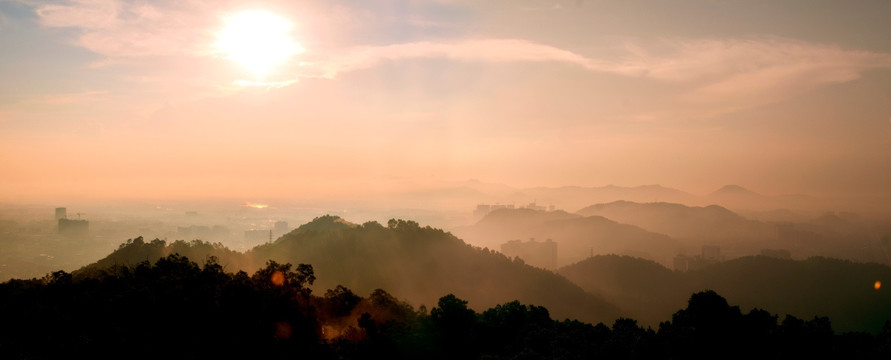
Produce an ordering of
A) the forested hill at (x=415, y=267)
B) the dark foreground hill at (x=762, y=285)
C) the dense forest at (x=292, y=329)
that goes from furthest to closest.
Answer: the dark foreground hill at (x=762, y=285) < the forested hill at (x=415, y=267) < the dense forest at (x=292, y=329)

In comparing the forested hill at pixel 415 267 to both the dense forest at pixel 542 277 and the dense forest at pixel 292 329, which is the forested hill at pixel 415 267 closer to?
the dense forest at pixel 542 277

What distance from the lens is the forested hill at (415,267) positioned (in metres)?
128

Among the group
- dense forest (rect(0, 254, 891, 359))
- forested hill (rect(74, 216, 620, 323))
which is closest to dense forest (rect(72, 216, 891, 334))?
forested hill (rect(74, 216, 620, 323))

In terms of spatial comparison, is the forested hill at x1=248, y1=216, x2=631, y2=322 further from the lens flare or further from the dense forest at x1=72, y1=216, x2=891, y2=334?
the lens flare

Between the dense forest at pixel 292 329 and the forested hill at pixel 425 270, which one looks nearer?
the dense forest at pixel 292 329

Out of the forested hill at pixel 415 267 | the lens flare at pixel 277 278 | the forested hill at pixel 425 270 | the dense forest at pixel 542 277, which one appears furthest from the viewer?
→ the forested hill at pixel 425 270

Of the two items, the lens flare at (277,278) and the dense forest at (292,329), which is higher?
the lens flare at (277,278)

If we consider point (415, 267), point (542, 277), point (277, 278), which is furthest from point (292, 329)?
point (542, 277)

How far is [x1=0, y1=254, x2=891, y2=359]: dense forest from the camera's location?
87.2ft

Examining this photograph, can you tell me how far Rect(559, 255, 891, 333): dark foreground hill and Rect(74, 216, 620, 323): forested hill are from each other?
2513cm

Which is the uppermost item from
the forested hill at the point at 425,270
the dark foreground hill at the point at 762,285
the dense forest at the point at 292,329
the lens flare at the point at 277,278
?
the lens flare at the point at 277,278

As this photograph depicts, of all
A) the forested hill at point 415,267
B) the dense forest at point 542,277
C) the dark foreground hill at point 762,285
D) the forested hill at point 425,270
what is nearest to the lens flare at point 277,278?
the dense forest at point 542,277

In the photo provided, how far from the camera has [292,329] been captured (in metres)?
31.1

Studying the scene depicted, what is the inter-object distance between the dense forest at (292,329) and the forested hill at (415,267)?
88034 mm
